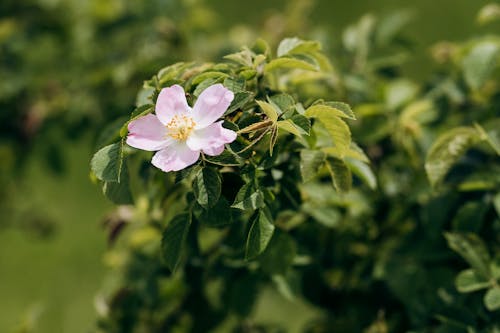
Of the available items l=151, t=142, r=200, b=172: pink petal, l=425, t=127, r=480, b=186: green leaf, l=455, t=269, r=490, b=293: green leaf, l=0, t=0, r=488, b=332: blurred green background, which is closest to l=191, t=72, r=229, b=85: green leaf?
l=151, t=142, r=200, b=172: pink petal

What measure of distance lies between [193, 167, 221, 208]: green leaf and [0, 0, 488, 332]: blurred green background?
0.71 metres

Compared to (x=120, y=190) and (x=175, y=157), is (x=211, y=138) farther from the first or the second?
(x=120, y=190)

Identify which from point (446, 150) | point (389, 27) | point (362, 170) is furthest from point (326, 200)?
point (389, 27)

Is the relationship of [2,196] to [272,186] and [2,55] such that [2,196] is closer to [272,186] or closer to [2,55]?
[2,55]

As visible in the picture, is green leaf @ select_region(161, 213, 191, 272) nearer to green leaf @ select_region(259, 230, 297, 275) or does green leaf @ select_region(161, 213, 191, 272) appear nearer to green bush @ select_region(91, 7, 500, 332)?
green bush @ select_region(91, 7, 500, 332)

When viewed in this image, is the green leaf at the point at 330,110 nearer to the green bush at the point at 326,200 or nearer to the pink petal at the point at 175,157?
the green bush at the point at 326,200

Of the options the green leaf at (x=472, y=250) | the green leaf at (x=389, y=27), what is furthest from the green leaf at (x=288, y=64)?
the green leaf at (x=389, y=27)

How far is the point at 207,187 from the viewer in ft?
2.96

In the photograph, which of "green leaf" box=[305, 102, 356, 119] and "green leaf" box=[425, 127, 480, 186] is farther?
"green leaf" box=[425, 127, 480, 186]

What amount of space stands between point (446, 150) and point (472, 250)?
0.18 metres

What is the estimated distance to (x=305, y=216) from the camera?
4.42 feet

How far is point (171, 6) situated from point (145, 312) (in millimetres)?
880

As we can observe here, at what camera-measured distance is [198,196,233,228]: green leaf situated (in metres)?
0.97

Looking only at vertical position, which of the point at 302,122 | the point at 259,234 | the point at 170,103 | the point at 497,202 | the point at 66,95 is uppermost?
Result: the point at 66,95
